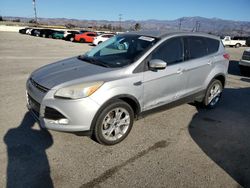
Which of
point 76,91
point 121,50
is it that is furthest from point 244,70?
point 76,91

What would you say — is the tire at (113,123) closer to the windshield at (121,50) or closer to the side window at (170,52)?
the windshield at (121,50)

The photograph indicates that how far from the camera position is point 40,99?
364 centimetres

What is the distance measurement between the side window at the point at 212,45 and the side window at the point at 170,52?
3.50 feet

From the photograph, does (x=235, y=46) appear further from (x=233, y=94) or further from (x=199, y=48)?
(x=199, y=48)

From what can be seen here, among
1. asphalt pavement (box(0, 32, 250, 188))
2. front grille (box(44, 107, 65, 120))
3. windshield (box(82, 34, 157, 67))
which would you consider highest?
windshield (box(82, 34, 157, 67))

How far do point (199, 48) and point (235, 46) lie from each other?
33303 millimetres

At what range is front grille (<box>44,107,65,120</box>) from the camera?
3.53 m

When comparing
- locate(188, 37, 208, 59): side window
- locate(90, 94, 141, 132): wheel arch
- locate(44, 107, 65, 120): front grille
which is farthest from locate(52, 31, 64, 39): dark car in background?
locate(44, 107, 65, 120): front grille

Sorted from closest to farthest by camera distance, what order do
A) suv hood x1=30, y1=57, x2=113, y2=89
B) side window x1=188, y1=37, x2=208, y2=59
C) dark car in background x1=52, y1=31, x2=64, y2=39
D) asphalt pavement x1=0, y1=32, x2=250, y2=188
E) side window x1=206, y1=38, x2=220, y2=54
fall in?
1. asphalt pavement x1=0, y1=32, x2=250, y2=188
2. suv hood x1=30, y1=57, x2=113, y2=89
3. side window x1=188, y1=37, x2=208, y2=59
4. side window x1=206, y1=38, x2=220, y2=54
5. dark car in background x1=52, y1=31, x2=64, y2=39

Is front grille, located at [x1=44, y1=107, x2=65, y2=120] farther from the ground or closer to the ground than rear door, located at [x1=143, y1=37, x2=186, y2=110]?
closer to the ground

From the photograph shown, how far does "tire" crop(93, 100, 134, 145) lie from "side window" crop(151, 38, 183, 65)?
1.07 m

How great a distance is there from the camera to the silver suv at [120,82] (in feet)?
11.6

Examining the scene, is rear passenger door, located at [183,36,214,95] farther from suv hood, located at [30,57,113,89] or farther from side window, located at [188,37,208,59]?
suv hood, located at [30,57,113,89]

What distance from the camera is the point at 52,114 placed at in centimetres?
356
